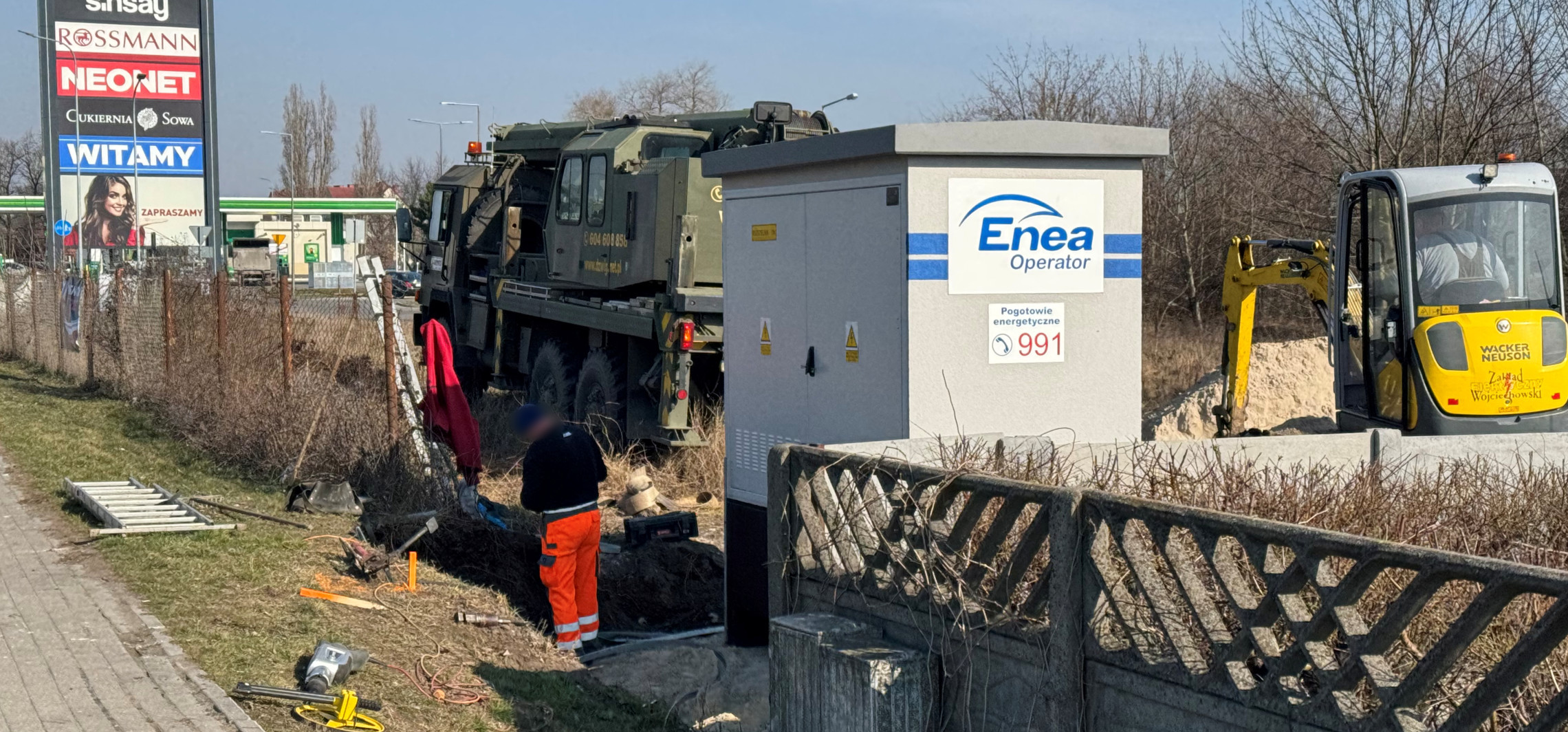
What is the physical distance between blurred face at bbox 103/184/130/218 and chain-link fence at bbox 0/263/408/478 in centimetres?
1909

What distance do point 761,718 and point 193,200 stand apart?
38433mm

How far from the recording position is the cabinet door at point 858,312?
264 inches

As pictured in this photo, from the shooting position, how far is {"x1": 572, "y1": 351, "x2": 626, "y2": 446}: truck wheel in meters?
13.7

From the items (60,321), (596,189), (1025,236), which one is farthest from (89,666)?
(60,321)

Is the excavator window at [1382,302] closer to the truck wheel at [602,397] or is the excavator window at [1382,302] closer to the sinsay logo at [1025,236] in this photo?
the sinsay logo at [1025,236]

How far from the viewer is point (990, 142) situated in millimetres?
6652

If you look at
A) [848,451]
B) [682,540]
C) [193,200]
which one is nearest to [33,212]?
[193,200]

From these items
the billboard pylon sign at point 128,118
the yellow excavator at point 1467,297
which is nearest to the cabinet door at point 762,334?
the yellow excavator at point 1467,297

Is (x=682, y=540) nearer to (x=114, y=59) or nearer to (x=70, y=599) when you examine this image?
(x=70, y=599)

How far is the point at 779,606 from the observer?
620cm

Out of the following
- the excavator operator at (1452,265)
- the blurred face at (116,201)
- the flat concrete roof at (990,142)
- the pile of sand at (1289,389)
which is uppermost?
the blurred face at (116,201)

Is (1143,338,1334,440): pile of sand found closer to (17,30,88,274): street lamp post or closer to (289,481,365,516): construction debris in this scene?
(289,481,365,516): construction debris

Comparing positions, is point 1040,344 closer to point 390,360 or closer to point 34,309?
point 390,360

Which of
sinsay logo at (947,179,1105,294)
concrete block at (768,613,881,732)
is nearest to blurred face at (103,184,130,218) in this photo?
sinsay logo at (947,179,1105,294)
